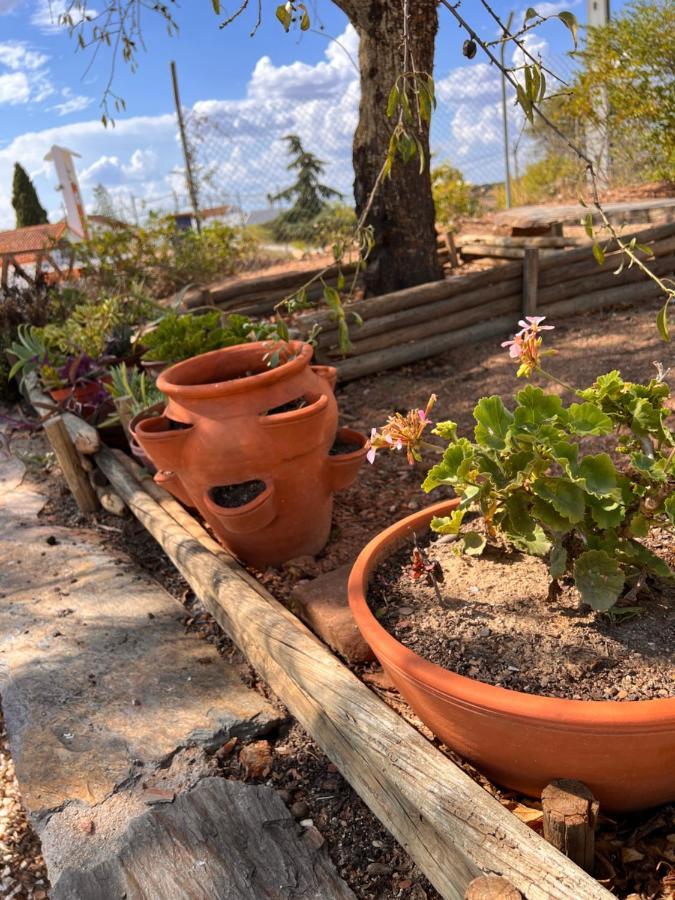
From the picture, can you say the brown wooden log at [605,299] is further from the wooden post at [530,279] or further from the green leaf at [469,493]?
the green leaf at [469,493]

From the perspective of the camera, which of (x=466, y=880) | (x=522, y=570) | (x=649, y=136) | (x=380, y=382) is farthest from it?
(x=649, y=136)

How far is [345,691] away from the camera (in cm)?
154

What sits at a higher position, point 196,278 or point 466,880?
point 196,278

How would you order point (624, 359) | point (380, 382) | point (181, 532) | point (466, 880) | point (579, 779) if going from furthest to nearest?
point (380, 382)
point (624, 359)
point (181, 532)
point (579, 779)
point (466, 880)

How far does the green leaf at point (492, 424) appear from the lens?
1.43 metres

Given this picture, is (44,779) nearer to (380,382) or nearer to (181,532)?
(181,532)

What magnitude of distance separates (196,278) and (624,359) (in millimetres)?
5963

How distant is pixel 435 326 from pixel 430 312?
0.10 m

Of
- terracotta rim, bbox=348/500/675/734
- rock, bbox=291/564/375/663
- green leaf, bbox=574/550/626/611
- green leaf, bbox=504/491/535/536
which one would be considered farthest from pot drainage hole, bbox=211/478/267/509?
green leaf, bbox=574/550/626/611

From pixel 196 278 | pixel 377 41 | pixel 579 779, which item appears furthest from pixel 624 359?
pixel 196 278

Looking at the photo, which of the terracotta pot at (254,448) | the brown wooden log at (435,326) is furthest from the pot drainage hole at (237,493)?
the brown wooden log at (435,326)

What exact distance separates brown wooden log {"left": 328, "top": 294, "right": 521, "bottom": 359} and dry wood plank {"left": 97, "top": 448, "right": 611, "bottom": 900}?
106 inches

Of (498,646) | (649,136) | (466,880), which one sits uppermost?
(649,136)

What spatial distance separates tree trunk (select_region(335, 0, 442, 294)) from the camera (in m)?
4.53
